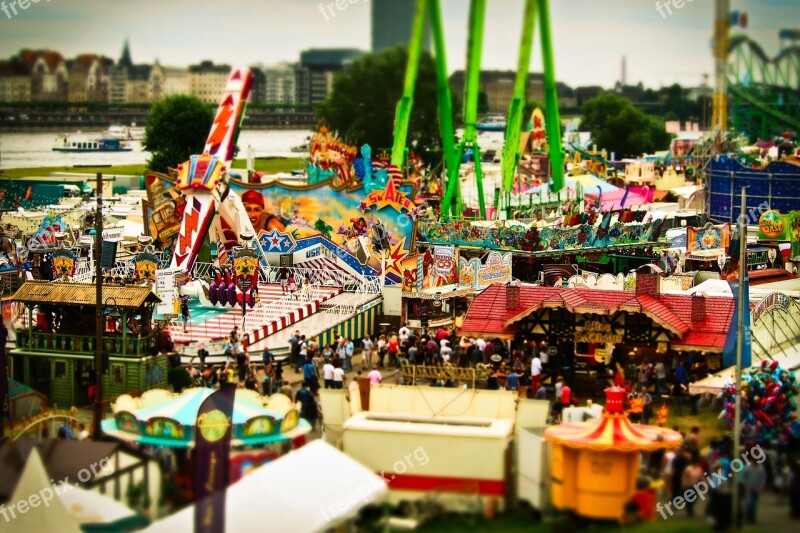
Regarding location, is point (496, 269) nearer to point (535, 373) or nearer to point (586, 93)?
point (535, 373)

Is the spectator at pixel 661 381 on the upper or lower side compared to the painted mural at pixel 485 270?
lower

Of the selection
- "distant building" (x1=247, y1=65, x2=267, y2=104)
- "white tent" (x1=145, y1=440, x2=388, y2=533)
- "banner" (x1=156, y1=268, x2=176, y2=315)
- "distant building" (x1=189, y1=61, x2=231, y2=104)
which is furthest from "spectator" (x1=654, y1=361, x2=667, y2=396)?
"distant building" (x1=247, y1=65, x2=267, y2=104)

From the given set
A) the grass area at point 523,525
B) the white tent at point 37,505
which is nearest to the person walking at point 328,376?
the grass area at point 523,525

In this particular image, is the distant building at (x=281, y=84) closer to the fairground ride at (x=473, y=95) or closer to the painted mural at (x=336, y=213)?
the fairground ride at (x=473, y=95)

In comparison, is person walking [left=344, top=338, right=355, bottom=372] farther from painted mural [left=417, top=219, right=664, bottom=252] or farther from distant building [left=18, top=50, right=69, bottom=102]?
distant building [left=18, top=50, right=69, bottom=102]

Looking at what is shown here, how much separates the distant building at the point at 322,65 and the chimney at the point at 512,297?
4931 cm

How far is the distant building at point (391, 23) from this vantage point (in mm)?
67125

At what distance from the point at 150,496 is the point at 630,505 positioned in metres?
6.10

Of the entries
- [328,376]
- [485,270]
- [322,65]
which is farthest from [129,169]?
[328,376]

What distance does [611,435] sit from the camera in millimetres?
17594

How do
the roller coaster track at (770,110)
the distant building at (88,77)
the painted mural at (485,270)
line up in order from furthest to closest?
the roller coaster track at (770,110), the distant building at (88,77), the painted mural at (485,270)

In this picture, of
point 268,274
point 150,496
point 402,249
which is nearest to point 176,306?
point 268,274

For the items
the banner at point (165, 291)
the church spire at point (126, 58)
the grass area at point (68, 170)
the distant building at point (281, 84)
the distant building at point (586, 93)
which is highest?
the distant building at point (586, 93)

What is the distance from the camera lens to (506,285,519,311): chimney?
26.7 meters
